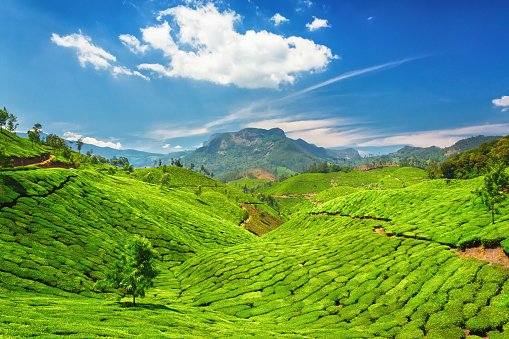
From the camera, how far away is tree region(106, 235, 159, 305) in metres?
47.6

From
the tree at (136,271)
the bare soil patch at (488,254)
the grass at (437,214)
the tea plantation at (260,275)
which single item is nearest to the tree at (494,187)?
the grass at (437,214)

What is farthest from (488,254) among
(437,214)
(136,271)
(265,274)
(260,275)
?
(136,271)

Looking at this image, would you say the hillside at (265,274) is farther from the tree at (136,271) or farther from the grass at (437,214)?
the tree at (136,271)

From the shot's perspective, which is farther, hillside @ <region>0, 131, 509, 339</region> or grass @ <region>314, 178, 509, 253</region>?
grass @ <region>314, 178, 509, 253</region>

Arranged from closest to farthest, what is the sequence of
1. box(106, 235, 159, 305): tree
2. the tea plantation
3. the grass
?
the tea plantation, box(106, 235, 159, 305): tree, the grass

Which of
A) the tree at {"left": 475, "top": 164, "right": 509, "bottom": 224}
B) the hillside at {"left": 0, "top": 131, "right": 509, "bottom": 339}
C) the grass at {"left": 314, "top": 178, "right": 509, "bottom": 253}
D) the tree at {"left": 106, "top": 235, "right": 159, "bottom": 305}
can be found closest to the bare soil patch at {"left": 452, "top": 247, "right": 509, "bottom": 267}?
the hillside at {"left": 0, "top": 131, "right": 509, "bottom": 339}

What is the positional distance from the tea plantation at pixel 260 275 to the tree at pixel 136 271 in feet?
11.0

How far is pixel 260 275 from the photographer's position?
70.0 m

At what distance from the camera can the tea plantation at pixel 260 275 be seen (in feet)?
126

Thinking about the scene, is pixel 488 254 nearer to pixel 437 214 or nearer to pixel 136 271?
pixel 437 214

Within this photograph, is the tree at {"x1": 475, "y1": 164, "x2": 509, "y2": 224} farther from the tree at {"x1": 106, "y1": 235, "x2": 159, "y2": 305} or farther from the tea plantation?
the tree at {"x1": 106, "y1": 235, "x2": 159, "y2": 305}

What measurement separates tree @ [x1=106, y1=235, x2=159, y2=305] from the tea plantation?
3358 mm

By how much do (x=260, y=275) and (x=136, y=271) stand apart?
102ft

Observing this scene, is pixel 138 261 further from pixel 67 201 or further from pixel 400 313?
pixel 67 201
